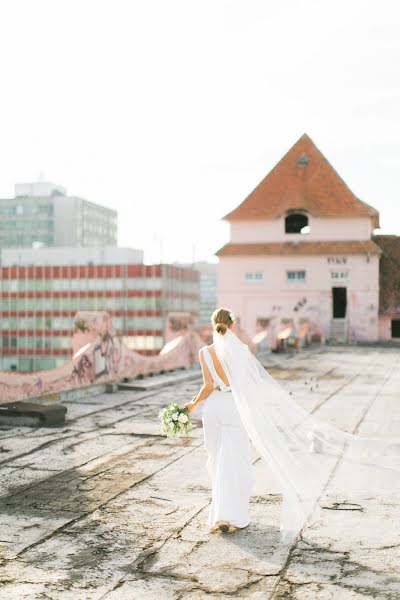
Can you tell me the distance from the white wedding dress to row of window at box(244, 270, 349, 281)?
138ft

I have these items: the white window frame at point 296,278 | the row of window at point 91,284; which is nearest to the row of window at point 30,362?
the row of window at point 91,284

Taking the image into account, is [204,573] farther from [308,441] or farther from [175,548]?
[308,441]

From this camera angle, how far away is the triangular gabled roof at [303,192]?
4938 centimetres

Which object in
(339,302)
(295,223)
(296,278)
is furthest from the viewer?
(295,223)

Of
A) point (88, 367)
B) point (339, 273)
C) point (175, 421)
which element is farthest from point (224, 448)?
point (339, 273)

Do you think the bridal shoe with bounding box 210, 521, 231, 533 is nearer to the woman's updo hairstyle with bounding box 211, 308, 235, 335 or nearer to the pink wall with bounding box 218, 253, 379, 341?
the woman's updo hairstyle with bounding box 211, 308, 235, 335

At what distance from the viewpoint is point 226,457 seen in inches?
276

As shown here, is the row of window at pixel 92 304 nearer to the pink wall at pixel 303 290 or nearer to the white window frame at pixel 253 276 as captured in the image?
the pink wall at pixel 303 290

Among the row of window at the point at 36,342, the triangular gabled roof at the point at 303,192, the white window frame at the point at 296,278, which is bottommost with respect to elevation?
the row of window at the point at 36,342

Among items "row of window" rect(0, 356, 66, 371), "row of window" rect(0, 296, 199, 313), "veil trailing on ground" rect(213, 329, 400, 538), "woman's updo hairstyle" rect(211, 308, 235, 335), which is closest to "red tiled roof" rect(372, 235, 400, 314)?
"veil trailing on ground" rect(213, 329, 400, 538)

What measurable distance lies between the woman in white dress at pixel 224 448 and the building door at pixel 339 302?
146 ft

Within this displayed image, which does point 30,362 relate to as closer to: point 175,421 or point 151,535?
point 175,421

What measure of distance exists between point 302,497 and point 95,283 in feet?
316

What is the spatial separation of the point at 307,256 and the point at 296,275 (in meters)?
1.47
